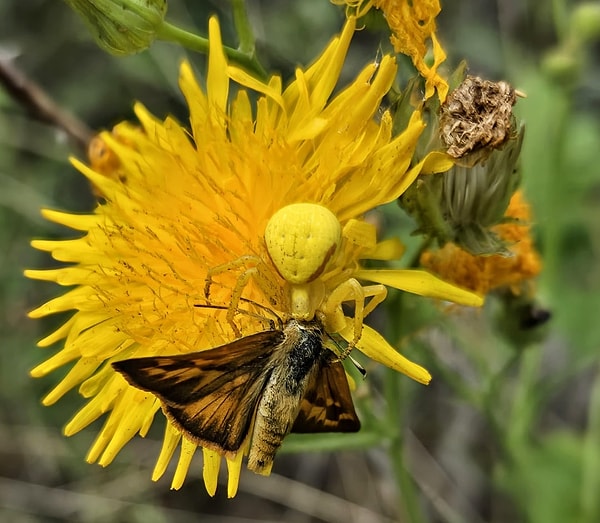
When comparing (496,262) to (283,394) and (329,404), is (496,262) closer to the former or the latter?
(329,404)

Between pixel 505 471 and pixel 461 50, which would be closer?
pixel 505 471

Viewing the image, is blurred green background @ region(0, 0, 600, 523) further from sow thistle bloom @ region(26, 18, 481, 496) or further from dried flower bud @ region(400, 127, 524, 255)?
dried flower bud @ region(400, 127, 524, 255)

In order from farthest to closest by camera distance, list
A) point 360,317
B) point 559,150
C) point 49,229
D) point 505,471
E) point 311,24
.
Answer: point 311,24, point 49,229, point 505,471, point 559,150, point 360,317

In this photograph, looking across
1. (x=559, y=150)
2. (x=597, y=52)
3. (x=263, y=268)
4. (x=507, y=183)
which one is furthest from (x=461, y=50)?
(x=263, y=268)

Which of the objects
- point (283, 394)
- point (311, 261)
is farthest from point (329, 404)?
point (311, 261)

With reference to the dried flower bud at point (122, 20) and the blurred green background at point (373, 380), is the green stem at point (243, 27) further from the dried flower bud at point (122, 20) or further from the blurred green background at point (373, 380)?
the blurred green background at point (373, 380)

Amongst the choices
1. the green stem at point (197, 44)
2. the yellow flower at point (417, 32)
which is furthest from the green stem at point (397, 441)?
the green stem at point (197, 44)

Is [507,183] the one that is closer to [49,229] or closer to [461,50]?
[49,229]

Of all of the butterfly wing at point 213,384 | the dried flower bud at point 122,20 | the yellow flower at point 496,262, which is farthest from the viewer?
the yellow flower at point 496,262
